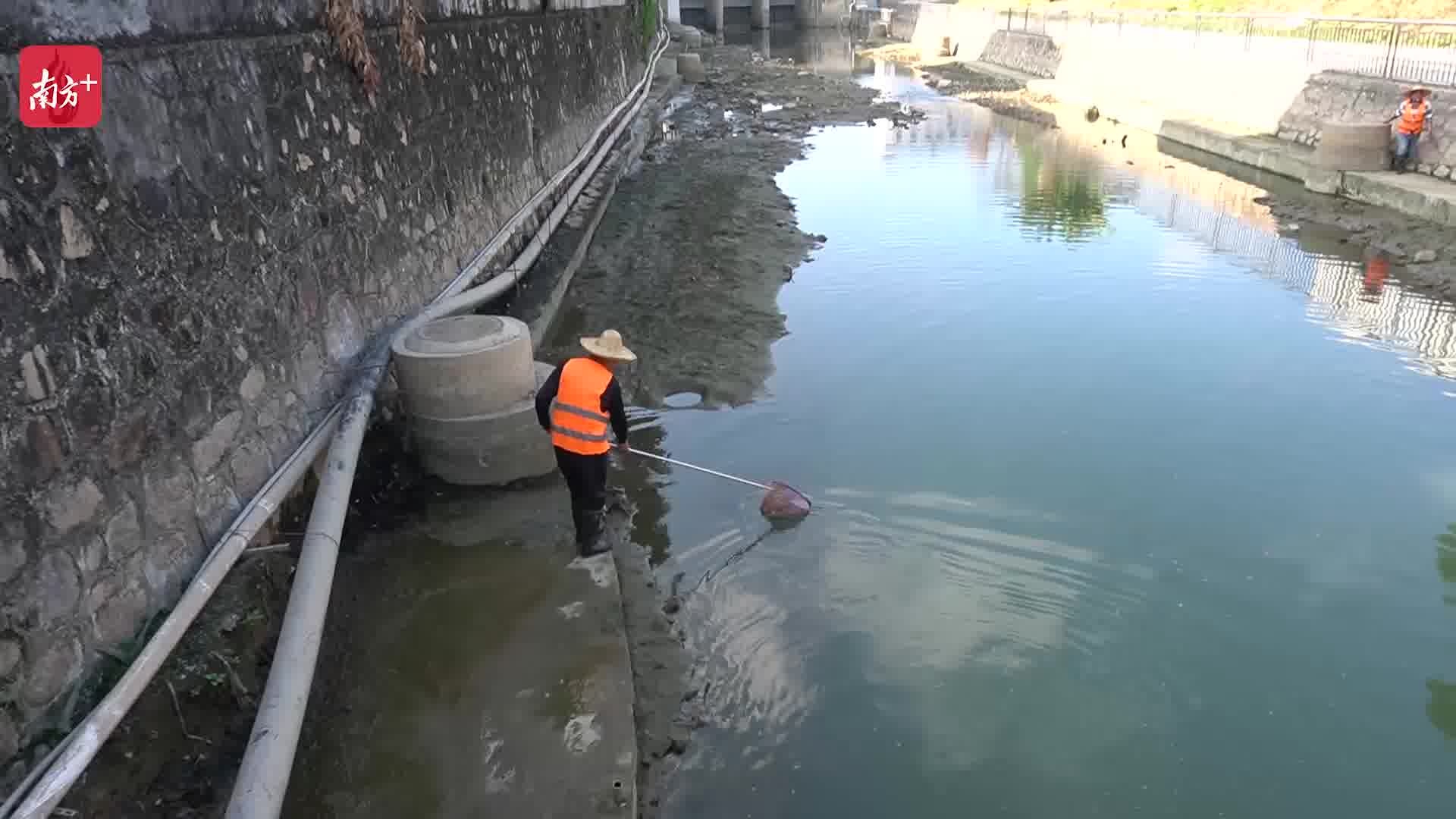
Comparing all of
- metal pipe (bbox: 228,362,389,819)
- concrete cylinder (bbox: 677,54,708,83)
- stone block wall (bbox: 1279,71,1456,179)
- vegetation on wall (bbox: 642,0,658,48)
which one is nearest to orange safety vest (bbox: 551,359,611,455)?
metal pipe (bbox: 228,362,389,819)

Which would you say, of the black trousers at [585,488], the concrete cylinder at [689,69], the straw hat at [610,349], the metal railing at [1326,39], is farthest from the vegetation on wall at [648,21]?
the black trousers at [585,488]

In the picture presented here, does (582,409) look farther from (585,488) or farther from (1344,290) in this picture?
(1344,290)

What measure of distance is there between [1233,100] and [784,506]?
68.8 ft

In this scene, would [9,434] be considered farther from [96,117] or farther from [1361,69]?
[1361,69]

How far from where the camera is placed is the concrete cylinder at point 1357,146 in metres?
16.3

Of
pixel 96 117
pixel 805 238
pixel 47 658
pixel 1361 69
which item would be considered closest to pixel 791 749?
pixel 47 658

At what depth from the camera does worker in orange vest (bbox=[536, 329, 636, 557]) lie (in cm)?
586

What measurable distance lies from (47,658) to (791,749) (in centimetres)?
355

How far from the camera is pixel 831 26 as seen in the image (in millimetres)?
67250

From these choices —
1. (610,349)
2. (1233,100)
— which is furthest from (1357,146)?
(610,349)

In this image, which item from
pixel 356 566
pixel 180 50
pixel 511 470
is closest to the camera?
pixel 180 50

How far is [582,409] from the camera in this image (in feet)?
19.2

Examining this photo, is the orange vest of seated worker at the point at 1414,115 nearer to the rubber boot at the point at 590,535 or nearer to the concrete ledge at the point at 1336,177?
the concrete ledge at the point at 1336,177

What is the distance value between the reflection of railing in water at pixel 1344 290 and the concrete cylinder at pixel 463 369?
32.6ft
